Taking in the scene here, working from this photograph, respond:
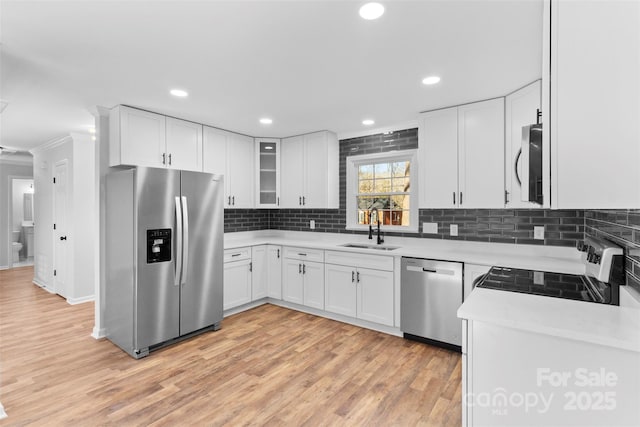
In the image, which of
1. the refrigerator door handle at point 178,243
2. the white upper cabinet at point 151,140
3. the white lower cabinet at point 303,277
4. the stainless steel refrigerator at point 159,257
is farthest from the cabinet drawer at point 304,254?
the white upper cabinet at point 151,140

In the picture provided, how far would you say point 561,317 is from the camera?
1.24 meters

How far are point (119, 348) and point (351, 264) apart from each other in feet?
8.26

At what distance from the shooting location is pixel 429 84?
2629 millimetres

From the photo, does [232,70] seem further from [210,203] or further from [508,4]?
[508,4]

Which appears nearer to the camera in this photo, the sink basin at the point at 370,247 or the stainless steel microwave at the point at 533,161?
the stainless steel microwave at the point at 533,161

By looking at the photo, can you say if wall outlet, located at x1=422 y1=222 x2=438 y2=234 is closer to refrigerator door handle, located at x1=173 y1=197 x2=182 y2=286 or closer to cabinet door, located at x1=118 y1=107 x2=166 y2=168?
refrigerator door handle, located at x1=173 y1=197 x2=182 y2=286

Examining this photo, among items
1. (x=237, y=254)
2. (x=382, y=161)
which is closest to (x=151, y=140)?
(x=237, y=254)

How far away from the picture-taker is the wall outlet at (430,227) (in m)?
3.65

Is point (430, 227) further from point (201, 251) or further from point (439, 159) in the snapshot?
point (201, 251)

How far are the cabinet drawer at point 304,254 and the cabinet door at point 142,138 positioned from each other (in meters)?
1.86

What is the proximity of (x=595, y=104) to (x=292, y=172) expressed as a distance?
3.79 meters

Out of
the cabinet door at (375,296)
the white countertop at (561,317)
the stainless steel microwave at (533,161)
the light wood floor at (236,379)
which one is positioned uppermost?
the stainless steel microwave at (533,161)

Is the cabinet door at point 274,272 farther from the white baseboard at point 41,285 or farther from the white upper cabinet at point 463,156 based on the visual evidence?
the white baseboard at point 41,285

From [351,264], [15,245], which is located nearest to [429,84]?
[351,264]
